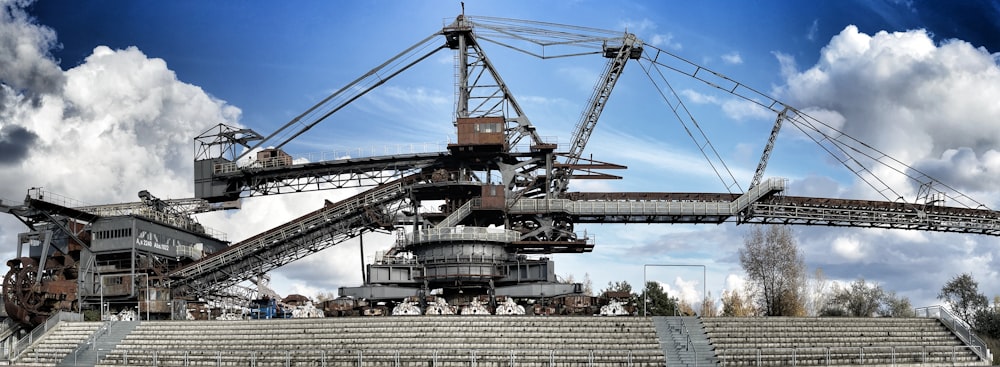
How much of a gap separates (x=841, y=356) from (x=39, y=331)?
60793 millimetres

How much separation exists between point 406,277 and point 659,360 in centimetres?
2832

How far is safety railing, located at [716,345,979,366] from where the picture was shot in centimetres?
5472

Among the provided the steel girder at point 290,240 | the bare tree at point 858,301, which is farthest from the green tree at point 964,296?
the steel girder at point 290,240

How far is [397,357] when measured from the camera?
54.3 m

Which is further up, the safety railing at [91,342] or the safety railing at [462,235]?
the safety railing at [462,235]

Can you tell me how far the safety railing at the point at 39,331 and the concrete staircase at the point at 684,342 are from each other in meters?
48.2

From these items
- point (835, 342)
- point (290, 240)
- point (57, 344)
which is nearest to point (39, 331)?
point (57, 344)

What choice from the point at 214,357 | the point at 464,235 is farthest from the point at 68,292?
the point at 464,235

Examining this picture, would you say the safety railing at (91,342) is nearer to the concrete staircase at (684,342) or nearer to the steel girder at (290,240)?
the steel girder at (290,240)

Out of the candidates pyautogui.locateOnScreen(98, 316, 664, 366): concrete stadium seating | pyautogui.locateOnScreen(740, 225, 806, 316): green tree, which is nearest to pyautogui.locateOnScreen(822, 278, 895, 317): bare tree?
pyautogui.locateOnScreen(740, 225, 806, 316): green tree

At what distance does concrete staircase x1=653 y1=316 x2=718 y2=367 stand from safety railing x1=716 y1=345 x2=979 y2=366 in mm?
997

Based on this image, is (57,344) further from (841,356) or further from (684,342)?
(841,356)

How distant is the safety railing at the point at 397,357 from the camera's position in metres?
53.4

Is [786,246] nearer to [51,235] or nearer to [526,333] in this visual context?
[526,333]
